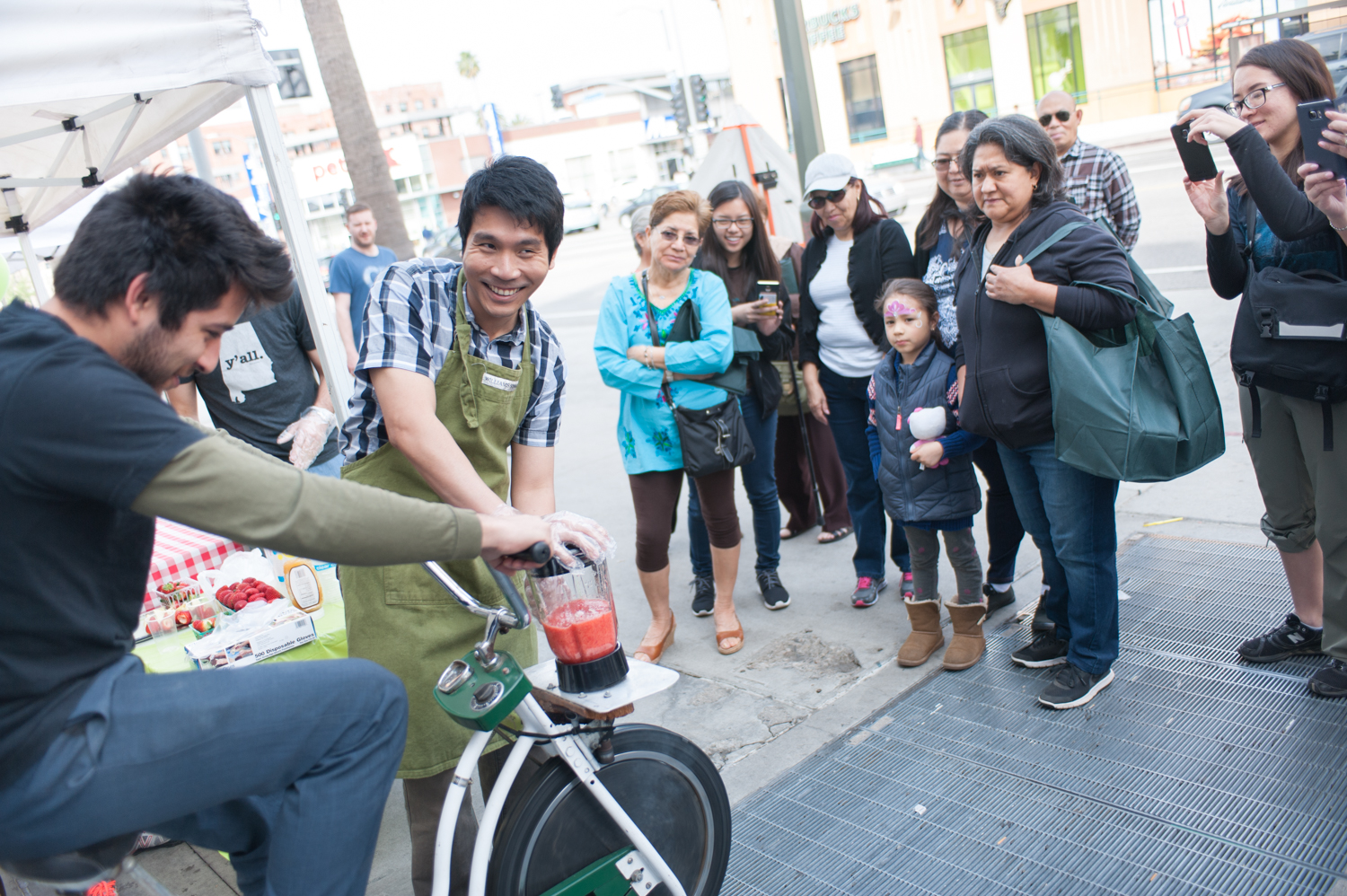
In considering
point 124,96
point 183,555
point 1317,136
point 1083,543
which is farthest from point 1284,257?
point 124,96

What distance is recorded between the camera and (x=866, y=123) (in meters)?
37.2

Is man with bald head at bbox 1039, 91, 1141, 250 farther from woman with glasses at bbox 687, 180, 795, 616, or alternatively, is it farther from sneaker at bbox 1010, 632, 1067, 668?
sneaker at bbox 1010, 632, 1067, 668

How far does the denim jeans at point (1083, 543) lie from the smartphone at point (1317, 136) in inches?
43.4

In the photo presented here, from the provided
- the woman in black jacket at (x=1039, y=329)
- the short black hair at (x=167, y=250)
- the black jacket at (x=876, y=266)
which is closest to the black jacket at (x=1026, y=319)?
the woman in black jacket at (x=1039, y=329)

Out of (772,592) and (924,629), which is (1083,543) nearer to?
(924,629)

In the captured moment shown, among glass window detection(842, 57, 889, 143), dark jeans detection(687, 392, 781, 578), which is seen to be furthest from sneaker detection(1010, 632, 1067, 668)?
glass window detection(842, 57, 889, 143)

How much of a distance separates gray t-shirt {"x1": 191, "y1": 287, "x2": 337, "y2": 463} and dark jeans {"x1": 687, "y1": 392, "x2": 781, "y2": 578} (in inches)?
73.4

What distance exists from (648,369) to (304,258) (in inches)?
68.5

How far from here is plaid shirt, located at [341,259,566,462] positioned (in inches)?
85.4

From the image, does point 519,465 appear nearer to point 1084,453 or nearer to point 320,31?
point 1084,453

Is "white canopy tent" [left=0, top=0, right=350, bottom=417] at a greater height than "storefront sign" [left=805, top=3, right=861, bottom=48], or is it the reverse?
"storefront sign" [left=805, top=3, right=861, bottom=48]

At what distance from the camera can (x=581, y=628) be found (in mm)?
2076

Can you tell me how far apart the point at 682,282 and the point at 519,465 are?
71.5 inches

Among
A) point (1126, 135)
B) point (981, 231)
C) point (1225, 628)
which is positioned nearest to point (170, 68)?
point (981, 231)
